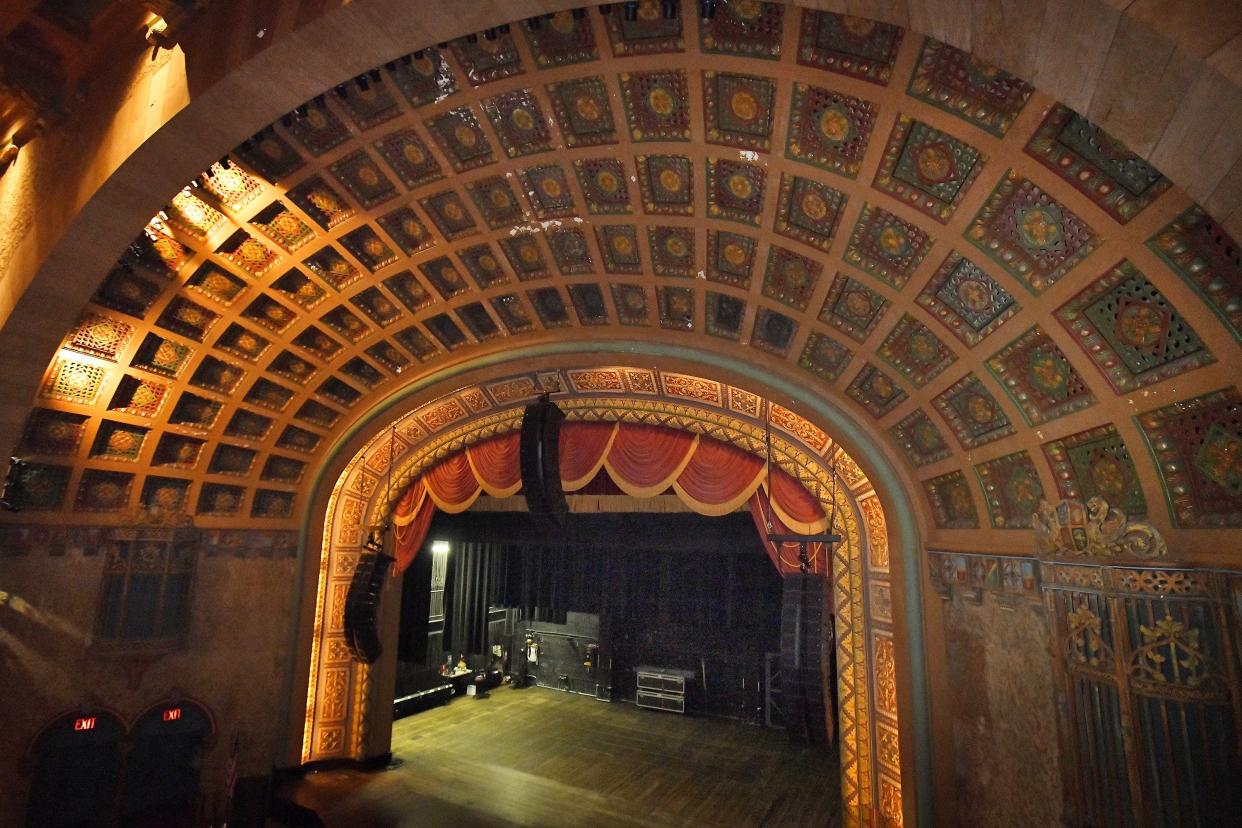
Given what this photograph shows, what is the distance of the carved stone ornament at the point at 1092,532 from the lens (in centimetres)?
392

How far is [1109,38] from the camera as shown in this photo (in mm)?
2109

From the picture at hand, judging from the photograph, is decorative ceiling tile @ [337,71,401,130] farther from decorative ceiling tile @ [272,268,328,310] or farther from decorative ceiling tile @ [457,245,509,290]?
decorative ceiling tile @ [272,268,328,310]

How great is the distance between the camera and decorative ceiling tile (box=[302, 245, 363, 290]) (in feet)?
20.9

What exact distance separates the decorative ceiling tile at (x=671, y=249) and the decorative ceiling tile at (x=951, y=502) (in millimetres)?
3418

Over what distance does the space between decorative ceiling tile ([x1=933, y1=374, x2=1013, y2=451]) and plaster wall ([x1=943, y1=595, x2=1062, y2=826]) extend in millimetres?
1499

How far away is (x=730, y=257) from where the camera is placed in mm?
5781

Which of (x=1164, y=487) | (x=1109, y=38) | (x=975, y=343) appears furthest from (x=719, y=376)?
(x=1109, y=38)

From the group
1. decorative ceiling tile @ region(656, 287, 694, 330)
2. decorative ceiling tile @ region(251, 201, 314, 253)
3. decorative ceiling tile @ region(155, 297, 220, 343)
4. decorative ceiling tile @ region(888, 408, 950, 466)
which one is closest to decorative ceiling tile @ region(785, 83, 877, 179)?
decorative ceiling tile @ region(656, 287, 694, 330)

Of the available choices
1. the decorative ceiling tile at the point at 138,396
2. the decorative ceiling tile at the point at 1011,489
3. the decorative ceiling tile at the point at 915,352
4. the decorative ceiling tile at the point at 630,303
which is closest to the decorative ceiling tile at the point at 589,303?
the decorative ceiling tile at the point at 630,303

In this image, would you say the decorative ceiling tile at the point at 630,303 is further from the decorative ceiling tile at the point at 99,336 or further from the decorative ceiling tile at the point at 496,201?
the decorative ceiling tile at the point at 99,336

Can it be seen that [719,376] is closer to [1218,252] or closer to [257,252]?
[1218,252]

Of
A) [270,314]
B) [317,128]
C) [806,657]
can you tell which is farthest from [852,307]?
[270,314]

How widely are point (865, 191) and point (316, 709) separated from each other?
10.9 m

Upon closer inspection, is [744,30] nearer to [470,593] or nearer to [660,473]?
[660,473]
